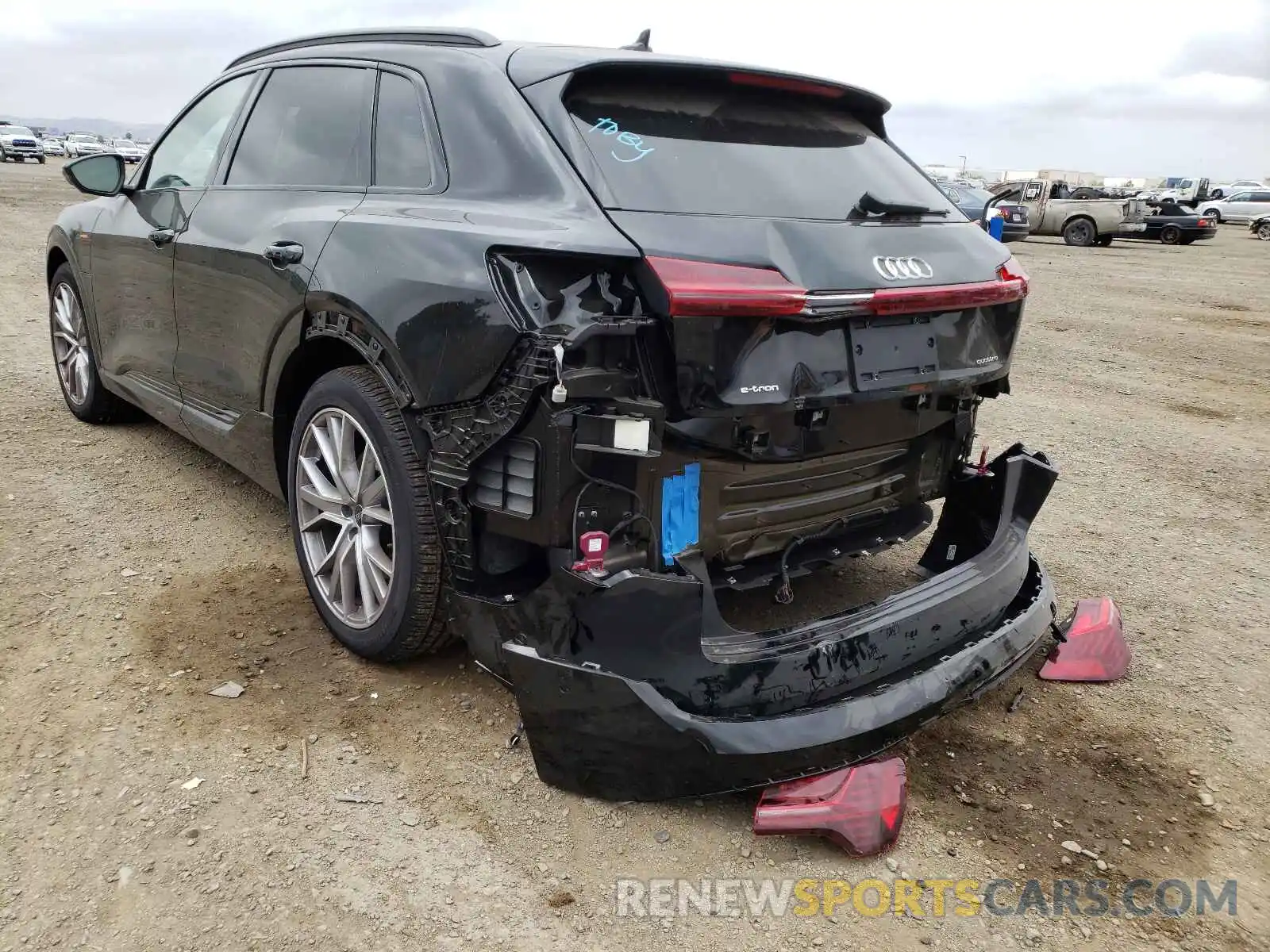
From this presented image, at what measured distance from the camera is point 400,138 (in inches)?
113

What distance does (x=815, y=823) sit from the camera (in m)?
2.23

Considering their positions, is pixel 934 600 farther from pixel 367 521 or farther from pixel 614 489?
pixel 367 521

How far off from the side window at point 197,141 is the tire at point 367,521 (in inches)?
59.0

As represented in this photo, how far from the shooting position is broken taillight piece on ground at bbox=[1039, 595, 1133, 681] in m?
3.10

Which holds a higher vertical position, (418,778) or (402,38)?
(402,38)

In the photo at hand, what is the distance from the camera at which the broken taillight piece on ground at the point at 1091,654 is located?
3.10m

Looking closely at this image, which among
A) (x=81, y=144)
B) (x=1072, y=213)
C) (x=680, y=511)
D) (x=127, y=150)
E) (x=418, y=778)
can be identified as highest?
(x=81, y=144)

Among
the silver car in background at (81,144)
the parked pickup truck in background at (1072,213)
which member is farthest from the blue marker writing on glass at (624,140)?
the silver car in background at (81,144)

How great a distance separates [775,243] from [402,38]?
5.19 feet

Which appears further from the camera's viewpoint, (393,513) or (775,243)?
(393,513)

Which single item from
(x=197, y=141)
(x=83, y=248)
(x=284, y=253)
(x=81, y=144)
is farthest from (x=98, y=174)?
(x=81, y=144)

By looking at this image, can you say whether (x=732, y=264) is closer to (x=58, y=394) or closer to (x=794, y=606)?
(x=794, y=606)

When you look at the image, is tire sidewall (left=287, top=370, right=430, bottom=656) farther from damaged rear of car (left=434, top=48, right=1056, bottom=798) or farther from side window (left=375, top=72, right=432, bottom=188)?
side window (left=375, top=72, right=432, bottom=188)

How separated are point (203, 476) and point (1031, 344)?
7621 millimetres
